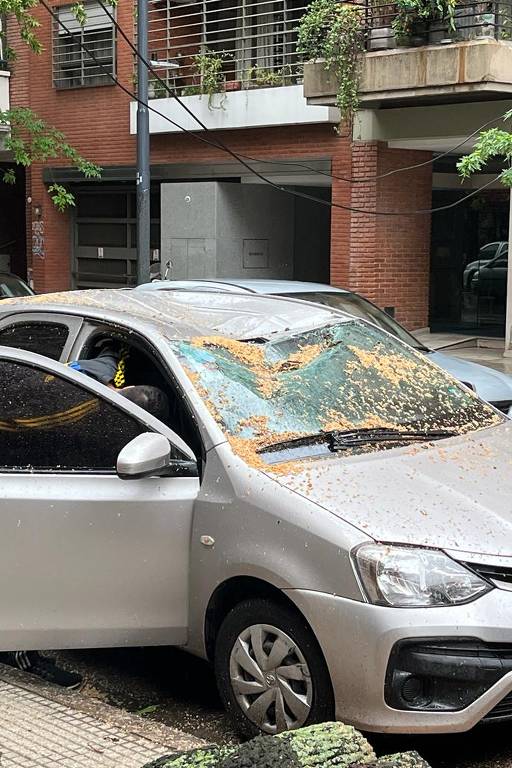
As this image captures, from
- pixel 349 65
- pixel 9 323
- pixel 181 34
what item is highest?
pixel 181 34

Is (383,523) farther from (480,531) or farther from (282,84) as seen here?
(282,84)

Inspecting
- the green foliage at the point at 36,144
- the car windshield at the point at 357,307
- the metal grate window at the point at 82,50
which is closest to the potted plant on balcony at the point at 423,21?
the car windshield at the point at 357,307

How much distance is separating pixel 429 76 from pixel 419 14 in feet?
2.66

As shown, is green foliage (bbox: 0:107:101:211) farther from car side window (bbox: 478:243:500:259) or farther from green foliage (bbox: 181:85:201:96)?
car side window (bbox: 478:243:500:259)

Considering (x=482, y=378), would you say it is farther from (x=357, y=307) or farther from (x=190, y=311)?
(x=190, y=311)

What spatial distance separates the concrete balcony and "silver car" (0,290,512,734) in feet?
31.6

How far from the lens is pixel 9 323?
5312 millimetres

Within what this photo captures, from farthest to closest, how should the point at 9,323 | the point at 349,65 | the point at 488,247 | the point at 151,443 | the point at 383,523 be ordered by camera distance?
the point at 488,247 → the point at 349,65 → the point at 9,323 → the point at 151,443 → the point at 383,523

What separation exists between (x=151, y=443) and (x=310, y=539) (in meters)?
0.77

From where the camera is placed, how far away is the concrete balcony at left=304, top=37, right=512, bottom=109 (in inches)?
543

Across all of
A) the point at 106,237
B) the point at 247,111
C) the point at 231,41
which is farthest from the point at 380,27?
the point at 106,237

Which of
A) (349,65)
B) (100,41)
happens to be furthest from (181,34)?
(349,65)

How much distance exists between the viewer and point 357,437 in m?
4.44

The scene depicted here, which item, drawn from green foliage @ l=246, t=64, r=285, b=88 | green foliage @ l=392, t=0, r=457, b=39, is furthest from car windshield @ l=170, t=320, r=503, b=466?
green foliage @ l=246, t=64, r=285, b=88
